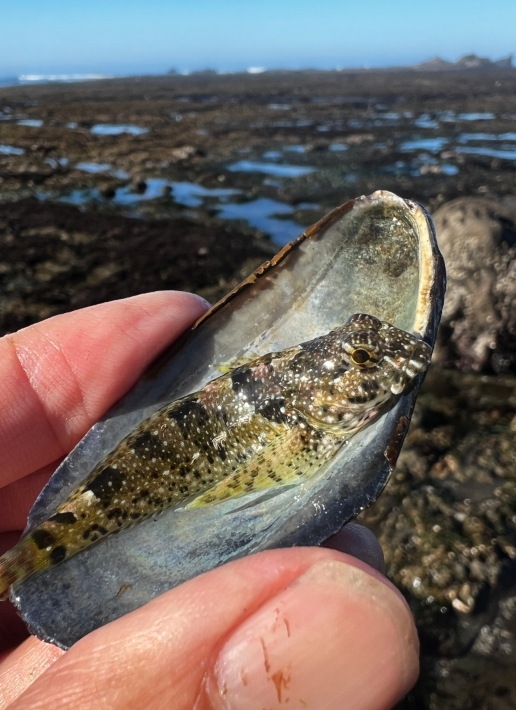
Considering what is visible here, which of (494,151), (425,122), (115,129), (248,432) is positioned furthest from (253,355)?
(425,122)

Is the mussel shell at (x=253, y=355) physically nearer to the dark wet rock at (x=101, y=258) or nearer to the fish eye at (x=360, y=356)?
the fish eye at (x=360, y=356)

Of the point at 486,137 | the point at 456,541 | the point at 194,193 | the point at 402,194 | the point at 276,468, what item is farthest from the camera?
the point at 486,137

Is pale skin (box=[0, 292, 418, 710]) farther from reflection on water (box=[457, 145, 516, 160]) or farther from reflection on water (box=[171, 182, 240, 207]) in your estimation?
reflection on water (box=[457, 145, 516, 160])

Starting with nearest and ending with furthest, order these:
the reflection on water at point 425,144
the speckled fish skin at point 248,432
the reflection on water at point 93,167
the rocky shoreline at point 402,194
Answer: the speckled fish skin at point 248,432
the rocky shoreline at point 402,194
the reflection on water at point 93,167
the reflection on water at point 425,144

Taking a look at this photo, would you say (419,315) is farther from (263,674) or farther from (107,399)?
(107,399)

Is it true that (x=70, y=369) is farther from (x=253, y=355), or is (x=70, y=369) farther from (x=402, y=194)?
(x=402, y=194)

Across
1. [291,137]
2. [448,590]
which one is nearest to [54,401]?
[448,590]

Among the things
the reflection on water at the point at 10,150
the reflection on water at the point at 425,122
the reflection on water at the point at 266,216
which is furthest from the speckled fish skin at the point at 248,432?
the reflection on water at the point at 425,122
